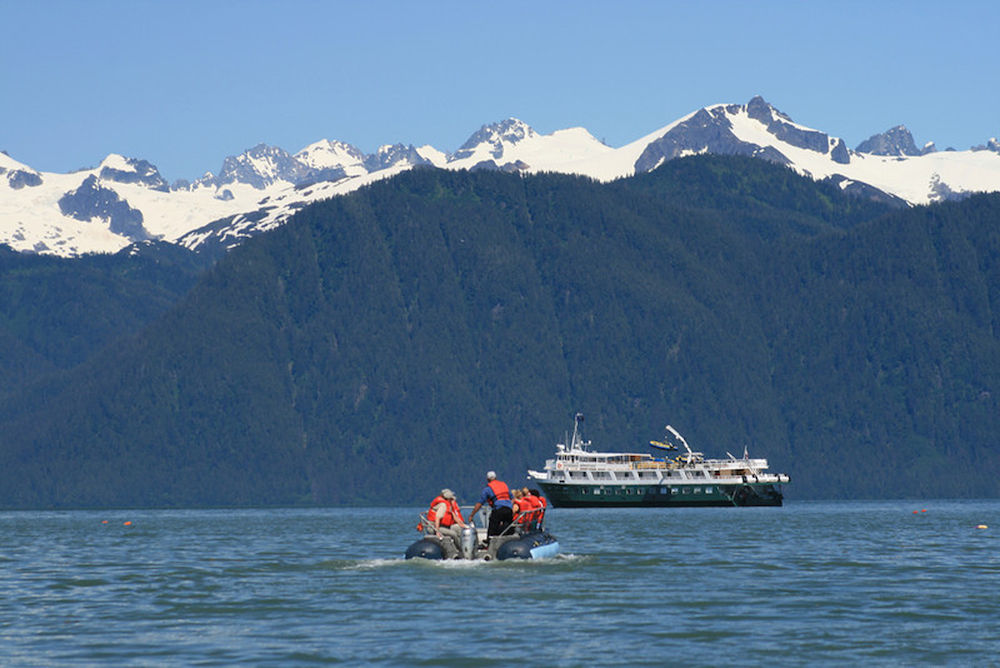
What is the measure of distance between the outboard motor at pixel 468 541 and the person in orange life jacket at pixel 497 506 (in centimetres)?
117

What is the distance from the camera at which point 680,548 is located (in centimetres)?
10981

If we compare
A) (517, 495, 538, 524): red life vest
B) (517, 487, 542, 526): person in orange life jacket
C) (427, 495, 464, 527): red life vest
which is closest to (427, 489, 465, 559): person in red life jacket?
(427, 495, 464, 527): red life vest

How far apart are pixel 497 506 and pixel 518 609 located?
1670cm

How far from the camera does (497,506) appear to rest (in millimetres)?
80125

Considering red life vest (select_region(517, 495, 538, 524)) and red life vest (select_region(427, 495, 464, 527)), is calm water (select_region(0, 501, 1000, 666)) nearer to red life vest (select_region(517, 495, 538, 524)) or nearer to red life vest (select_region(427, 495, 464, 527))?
red life vest (select_region(427, 495, 464, 527))

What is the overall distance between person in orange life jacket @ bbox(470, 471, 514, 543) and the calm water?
6.45ft

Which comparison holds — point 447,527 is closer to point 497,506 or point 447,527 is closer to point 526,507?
point 497,506

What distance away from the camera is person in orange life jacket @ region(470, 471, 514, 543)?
7981cm

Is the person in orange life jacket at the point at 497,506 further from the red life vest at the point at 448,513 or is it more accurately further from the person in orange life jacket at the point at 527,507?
the red life vest at the point at 448,513

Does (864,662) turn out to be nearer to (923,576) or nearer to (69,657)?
(69,657)

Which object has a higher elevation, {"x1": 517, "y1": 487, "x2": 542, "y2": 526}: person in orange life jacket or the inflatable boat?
{"x1": 517, "y1": 487, "x2": 542, "y2": 526}: person in orange life jacket

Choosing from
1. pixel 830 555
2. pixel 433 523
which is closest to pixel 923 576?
pixel 830 555

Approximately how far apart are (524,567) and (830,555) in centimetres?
2921

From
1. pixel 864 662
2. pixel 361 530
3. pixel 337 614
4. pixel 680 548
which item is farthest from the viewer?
pixel 361 530
